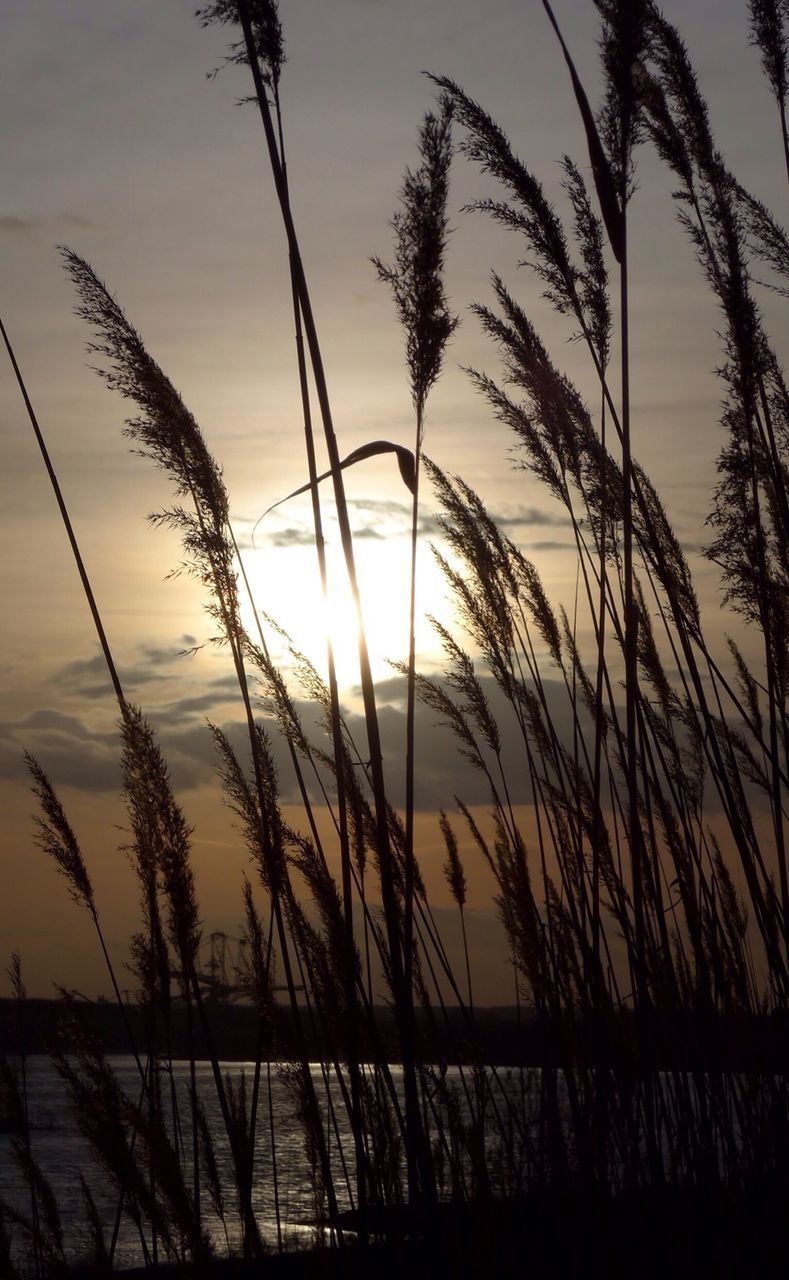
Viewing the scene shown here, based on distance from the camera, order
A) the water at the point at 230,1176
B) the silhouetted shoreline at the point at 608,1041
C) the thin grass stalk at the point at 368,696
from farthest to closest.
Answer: the water at the point at 230,1176, the silhouetted shoreline at the point at 608,1041, the thin grass stalk at the point at 368,696

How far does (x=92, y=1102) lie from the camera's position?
5.65 feet

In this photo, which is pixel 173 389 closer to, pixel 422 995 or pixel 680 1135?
pixel 422 995

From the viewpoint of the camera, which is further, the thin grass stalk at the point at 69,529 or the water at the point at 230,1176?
the water at the point at 230,1176

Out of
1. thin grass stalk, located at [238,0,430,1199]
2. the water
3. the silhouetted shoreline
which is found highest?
thin grass stalk, located at [238,0,430,1199]

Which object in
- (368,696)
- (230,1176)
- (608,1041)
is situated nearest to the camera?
(368,696)

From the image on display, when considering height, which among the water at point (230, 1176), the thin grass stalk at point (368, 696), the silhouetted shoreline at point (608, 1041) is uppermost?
the thin grass stalk at point (368, 696)

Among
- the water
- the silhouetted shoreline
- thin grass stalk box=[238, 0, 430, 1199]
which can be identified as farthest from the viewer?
the water

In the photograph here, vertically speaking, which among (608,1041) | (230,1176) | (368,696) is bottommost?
(230,1176)

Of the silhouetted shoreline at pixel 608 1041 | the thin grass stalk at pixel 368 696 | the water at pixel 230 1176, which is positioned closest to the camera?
the thin grass stalk at pixel 368 696

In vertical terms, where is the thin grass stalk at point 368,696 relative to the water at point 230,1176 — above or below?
above

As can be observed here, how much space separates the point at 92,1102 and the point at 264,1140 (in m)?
10.8

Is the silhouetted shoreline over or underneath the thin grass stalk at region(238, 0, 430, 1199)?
underneath

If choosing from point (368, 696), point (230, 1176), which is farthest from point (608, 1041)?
point (230, 1176)

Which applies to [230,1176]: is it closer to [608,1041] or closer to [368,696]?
[608,1041]
